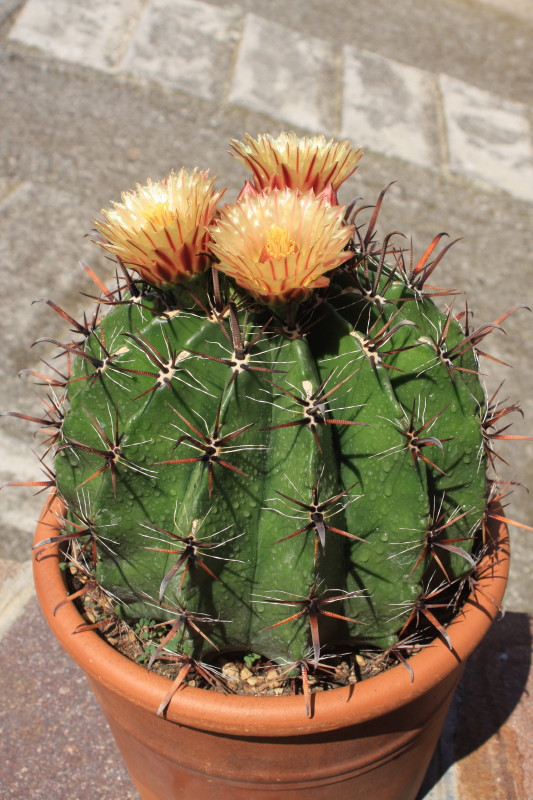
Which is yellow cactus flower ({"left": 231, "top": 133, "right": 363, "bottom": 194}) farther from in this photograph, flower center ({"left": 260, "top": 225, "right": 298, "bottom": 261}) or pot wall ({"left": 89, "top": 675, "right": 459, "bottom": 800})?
pot wall ({"left": 89, "top": 675, "right": 459, "bottom": 800})

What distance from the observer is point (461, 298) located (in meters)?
2.86

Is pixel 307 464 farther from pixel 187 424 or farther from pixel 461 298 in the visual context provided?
pixel 461 298

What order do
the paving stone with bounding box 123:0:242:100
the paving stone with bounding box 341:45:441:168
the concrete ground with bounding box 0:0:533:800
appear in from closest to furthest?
the concrete ground with bounding box 0:0:533:800
the paving stone with bounding box 341:45:441:168
the paving stone with bounding box 123:0:242:100

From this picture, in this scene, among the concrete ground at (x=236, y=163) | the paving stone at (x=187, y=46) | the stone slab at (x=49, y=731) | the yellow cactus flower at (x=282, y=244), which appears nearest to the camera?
the yellow cactus flower at (x=282, y=244)

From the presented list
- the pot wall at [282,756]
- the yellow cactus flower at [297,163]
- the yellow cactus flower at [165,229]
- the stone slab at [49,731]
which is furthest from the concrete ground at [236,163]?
the yellow cactus flower at [297,163]

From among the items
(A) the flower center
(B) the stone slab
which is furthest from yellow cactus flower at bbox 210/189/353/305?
(B) the stone slab

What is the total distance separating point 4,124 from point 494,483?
2759 millimetres

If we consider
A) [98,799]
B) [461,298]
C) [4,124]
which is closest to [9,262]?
[4,124]

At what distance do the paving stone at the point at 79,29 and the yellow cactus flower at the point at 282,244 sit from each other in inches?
118

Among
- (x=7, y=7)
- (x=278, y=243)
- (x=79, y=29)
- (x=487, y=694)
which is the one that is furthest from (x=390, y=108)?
(x=278, y=243)

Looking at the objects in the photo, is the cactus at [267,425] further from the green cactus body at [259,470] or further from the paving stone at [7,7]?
the paving stone at [7,7]

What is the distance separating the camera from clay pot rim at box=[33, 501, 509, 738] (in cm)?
105

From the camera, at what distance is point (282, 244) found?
3.07 ft

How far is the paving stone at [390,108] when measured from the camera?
138 inches
